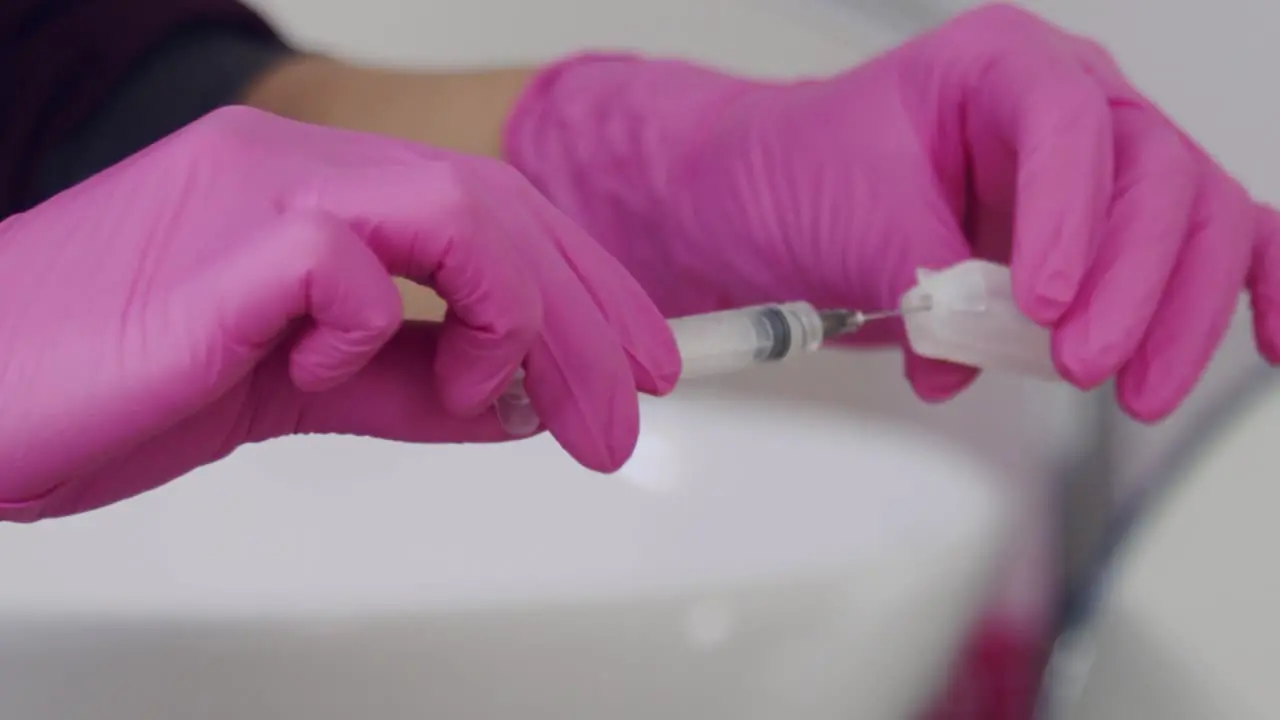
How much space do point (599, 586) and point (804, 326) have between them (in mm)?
339

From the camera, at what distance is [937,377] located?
0.56 metres

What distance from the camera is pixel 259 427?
1.32 ft

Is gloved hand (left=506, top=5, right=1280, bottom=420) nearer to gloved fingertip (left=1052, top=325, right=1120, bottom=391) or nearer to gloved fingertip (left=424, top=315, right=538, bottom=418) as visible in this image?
gloved fingertip (left=1052, top=325, right=1120, bottom=391)

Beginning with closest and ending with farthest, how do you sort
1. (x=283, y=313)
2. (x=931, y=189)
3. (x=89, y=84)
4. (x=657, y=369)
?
(x=283, y=313) → (x=657, y=369) → (x=931, y=189) → (x=89, y=84)

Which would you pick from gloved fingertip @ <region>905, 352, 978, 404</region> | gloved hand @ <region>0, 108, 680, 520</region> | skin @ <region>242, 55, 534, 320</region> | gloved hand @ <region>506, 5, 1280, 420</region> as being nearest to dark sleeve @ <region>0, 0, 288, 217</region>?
skin @ <region>242, 55, 534, 320</region>

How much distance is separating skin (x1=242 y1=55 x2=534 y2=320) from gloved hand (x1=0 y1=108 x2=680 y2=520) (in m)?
0.32

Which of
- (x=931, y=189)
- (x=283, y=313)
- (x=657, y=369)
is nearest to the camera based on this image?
(x=283, y=313)

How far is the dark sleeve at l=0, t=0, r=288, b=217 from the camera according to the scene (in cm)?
66

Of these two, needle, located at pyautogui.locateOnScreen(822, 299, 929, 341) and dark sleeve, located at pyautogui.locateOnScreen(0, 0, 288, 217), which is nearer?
needle, located at pyautogui.locateOnScreen(822, 299, 929, 341)

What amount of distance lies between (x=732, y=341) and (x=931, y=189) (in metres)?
0.14

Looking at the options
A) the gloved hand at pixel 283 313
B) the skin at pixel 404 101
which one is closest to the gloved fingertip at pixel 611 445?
the gloved hand at pixel 283 313

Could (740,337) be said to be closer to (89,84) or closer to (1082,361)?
(1082,361)

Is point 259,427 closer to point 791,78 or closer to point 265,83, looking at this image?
point 265,83

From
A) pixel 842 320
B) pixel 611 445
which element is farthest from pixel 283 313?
pixel 842 320
